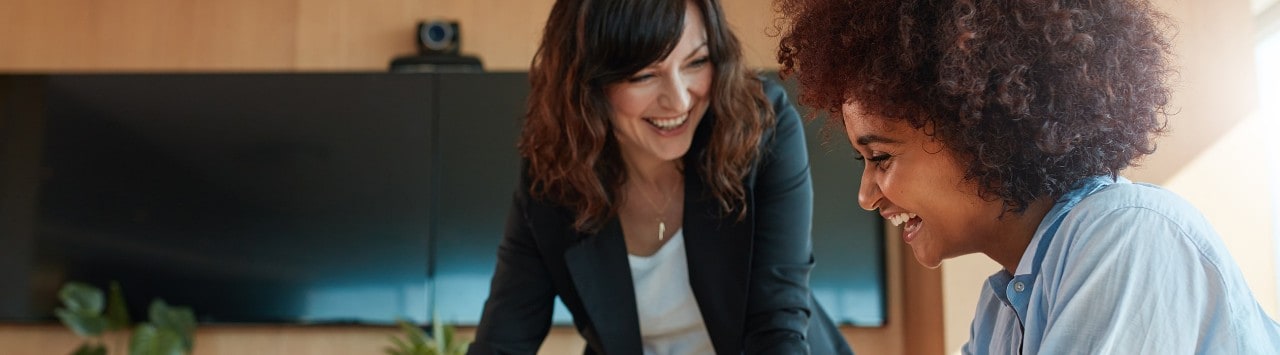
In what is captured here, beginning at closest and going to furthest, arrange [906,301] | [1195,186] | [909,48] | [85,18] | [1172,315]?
Result: 1. [1172,315]
2. [909,48]
3. [1195,186]
4. [906,301]
5. [85,18]

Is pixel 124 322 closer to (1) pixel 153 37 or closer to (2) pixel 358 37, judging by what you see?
(1) pixel 153 37

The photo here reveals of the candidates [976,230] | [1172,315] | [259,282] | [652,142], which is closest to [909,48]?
[976,230]

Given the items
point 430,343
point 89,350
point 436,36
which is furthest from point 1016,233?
point 89,350

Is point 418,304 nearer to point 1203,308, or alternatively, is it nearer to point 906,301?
point 906,301

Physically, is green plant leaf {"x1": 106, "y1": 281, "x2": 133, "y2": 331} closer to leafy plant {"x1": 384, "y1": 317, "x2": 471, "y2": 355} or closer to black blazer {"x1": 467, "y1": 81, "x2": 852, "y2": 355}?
leafy plant {"x1": 384, "y1": 317, "x2": 471, "y2": 355}

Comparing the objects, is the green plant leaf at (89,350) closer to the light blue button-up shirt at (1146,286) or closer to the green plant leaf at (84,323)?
the green plant leaf at (84,323)

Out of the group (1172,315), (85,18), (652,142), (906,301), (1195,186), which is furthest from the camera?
(85,18)

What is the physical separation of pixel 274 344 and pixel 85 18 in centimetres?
133

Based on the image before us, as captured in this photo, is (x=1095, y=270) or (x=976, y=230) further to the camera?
(x=976, y=230)

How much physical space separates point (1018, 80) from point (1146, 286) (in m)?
0.20

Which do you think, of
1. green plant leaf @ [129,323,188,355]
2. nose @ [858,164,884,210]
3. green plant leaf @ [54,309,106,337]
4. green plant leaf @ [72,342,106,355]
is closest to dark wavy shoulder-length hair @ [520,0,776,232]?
nose @ [858,164,884,210]

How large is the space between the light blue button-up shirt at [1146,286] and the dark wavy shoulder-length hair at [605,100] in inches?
35.6

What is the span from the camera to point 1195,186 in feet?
10.2

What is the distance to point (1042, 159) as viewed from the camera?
1.04 metres
